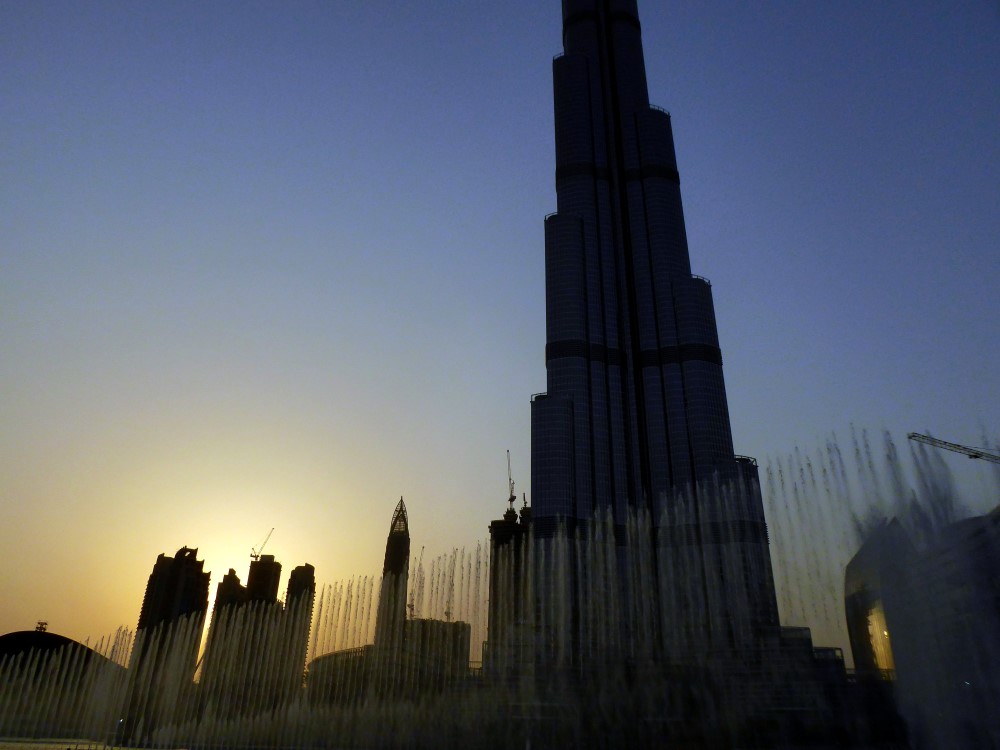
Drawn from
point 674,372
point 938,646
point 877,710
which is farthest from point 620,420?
point 938,646

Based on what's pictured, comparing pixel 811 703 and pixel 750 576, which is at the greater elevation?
pixel 750 576

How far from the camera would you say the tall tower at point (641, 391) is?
14025cm

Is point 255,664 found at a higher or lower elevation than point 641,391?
lower

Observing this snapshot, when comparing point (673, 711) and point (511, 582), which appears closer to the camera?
point (673, 711)

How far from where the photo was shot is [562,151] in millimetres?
184500

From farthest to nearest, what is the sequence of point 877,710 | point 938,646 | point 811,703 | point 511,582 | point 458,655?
point 511,582 < point 458,655 < point 811,703 < point 877,710 < point 938,646

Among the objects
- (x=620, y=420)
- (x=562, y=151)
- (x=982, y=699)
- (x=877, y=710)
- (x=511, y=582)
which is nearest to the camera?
(x=982, y=699)

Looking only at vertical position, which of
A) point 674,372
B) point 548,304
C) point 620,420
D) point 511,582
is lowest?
point 511,582

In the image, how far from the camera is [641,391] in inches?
6383

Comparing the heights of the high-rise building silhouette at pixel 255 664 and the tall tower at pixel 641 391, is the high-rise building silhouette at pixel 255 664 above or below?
below

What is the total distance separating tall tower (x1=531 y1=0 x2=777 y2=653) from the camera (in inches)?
5522

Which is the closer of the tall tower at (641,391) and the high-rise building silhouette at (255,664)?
the high-rise building silhouette at (255,664)

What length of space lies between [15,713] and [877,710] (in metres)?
91.4

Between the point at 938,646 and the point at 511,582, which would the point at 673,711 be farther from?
the point at 511,582
